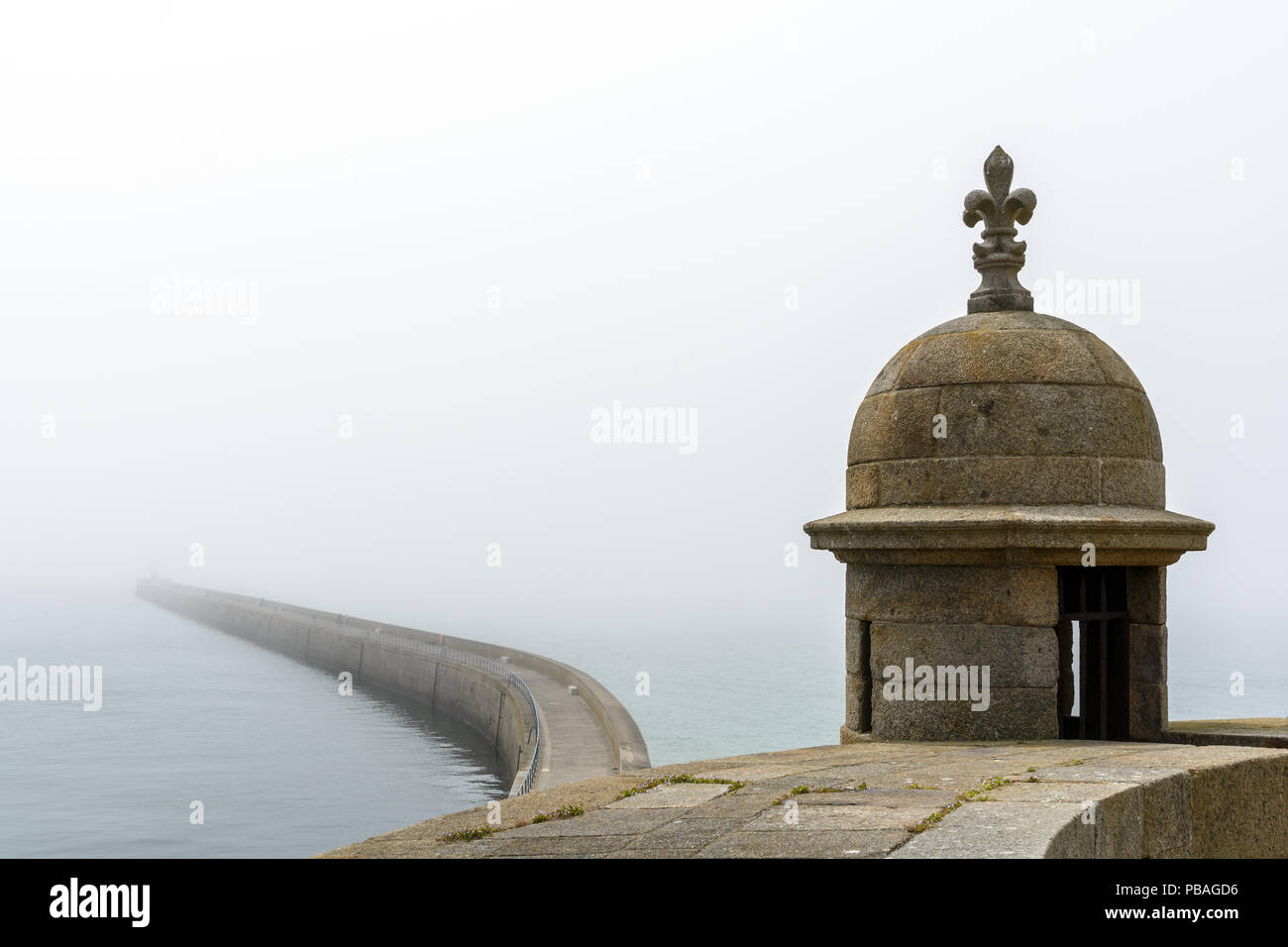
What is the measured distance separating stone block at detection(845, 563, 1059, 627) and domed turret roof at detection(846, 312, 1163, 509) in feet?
1.33

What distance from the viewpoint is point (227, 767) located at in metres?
38.6

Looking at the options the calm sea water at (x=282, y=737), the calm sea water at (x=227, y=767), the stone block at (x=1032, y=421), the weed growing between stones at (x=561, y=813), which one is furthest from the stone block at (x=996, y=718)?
the calm sea water at (x=227, y=767)

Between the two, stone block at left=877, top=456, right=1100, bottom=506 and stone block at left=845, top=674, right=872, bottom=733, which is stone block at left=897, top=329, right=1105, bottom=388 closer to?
stone block at left=877, top=456, right=1100, bottom=506

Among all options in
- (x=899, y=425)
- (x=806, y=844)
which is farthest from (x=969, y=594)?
(x=806, y=844)

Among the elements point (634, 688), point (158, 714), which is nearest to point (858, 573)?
point (158, 714)

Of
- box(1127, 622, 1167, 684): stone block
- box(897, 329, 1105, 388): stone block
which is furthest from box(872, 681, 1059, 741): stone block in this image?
box(897, 329, 1105, 388): stone block

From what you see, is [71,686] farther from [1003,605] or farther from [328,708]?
[1003,605]

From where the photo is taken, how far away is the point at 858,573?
712 centimetres

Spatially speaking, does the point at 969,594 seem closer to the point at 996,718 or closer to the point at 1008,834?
the point at 996,718

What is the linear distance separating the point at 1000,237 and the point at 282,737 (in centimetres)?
4122

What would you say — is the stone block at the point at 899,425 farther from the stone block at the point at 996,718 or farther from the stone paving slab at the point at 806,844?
the stone paving slab at the point at 806,844
